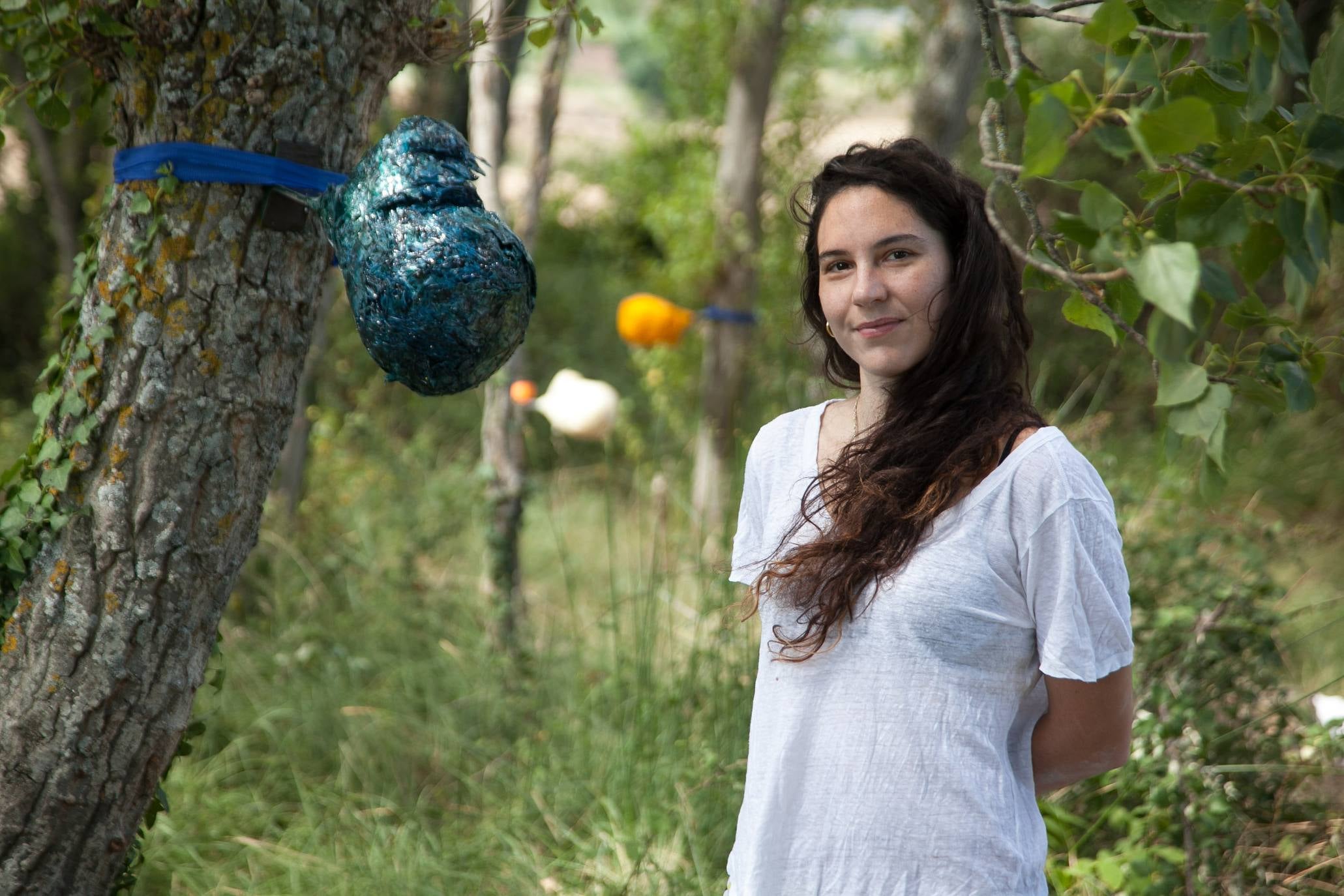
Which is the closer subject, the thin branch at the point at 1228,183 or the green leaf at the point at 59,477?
the thin branch at the point at 1228,183

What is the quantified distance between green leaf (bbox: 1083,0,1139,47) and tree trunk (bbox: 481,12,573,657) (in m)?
2.81

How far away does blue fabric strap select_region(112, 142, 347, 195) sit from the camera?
1.34 metres

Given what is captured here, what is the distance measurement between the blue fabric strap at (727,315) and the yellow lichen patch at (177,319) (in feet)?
11.4

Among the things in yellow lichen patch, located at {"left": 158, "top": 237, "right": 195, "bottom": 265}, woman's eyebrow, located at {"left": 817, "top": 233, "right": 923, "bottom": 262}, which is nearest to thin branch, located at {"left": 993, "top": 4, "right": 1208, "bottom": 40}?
woman's eyebrow, located at {"left": 817, "top": 233, "right": 923, "bottom": 262}

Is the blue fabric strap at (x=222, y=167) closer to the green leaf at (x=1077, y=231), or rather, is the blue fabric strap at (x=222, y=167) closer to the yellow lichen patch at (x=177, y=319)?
the yellow lichen patch at (x=177, y=319)

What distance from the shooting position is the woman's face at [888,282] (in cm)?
140

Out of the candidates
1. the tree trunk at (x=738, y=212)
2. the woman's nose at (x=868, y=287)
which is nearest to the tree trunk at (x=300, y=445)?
the tree trunk at (x=738, y=212)

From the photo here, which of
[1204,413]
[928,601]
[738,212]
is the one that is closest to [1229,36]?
[1204,413]

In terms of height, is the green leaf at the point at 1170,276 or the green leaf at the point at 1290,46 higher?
the green leaf at the point at 1290,46

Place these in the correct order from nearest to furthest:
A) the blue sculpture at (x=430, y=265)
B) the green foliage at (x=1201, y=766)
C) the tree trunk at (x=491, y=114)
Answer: the blue sculpture at (x=430, y=265), the green foliage at (x=1201, y=766), the tree trunk at (x=491, y=114)

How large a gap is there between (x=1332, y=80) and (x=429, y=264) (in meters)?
0.80

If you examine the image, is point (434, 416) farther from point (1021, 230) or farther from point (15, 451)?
point (1021, 230)

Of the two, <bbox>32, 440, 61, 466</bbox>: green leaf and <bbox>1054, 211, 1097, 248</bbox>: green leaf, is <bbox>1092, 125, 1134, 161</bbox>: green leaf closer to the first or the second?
<bbox>1054, 211, 1097, 248</bbox>: green leaf

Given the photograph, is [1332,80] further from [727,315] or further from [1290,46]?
[727,315]
